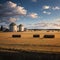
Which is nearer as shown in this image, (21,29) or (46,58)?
(46,58)

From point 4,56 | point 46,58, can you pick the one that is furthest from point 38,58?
point 4,56

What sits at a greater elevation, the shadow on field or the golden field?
the shadow on field

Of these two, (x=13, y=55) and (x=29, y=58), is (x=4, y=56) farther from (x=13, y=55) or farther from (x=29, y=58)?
(x=29, y=58)

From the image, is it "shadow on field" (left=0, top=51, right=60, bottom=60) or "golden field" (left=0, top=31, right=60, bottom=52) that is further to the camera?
"golden field" (left=0, top=31, right=60, bottom=52)

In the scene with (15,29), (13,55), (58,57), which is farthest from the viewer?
(15,29)

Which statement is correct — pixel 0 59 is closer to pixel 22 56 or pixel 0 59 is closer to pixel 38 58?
pixel 22 56

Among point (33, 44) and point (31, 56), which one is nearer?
point (31, 56)

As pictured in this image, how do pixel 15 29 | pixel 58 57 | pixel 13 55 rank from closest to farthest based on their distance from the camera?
1. pixel 58 57
2. pixel 13 55
3. pixel 15 29

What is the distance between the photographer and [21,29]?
96.8 m

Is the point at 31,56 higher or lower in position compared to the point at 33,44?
higher

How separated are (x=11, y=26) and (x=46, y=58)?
87.0m

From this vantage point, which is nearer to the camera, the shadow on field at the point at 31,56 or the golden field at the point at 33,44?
the shadow on field at the point at 31,56

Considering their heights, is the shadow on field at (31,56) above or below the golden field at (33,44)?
above

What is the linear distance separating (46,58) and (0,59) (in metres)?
2.08
